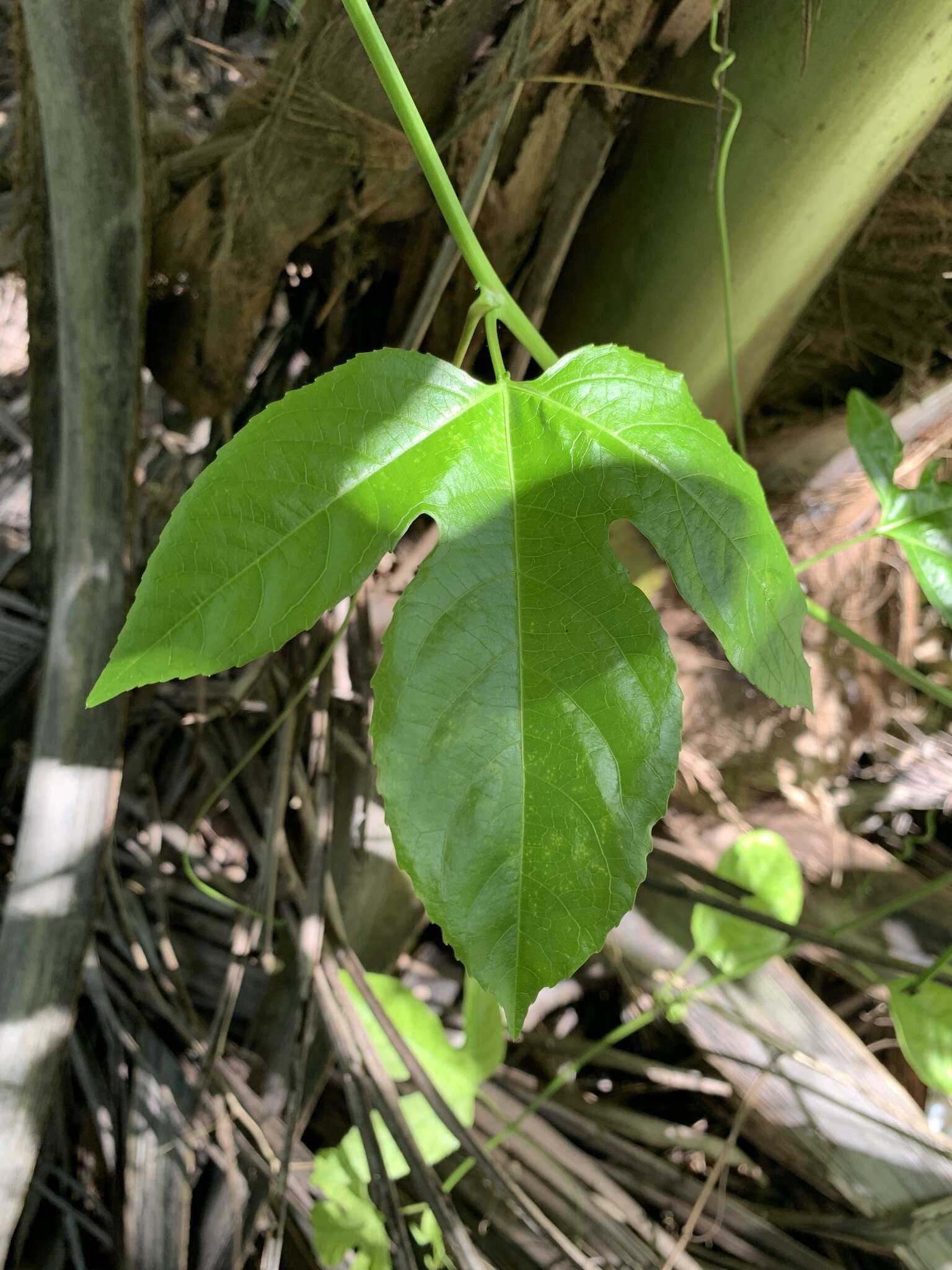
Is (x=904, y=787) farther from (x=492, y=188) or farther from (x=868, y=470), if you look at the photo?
(x=492, y=188)

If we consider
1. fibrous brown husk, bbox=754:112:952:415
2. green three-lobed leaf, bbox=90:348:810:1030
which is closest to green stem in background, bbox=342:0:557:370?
green three-lobed leaf, bbox=90:348:810:1030

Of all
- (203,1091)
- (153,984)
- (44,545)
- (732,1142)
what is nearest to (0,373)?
(44,545)

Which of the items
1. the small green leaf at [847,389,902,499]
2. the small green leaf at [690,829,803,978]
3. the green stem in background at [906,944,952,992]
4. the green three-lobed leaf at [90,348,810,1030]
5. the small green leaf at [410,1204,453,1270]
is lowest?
the small green leaf at [410,1204,453,1270]

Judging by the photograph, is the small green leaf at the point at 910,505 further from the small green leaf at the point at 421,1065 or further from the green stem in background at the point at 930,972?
the small green leaf at the point at 421,1065

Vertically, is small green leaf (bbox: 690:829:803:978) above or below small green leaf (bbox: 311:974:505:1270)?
above

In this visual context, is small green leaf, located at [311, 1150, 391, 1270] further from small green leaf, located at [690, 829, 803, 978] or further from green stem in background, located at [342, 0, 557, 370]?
green stem in background, located at [342, 0, 557, 370]

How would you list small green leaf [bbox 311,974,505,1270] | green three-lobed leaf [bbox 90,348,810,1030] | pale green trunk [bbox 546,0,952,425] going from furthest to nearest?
small green leaf [bbox 311,974,505,1270] < pale green trunk [bbox 546,0,952,425] < green three-lobed leaf [bbox 90,348,810,1030]

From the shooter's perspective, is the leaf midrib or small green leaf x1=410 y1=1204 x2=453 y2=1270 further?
small green leaf x1=410 y1=1204 x2=453 y2=1270
